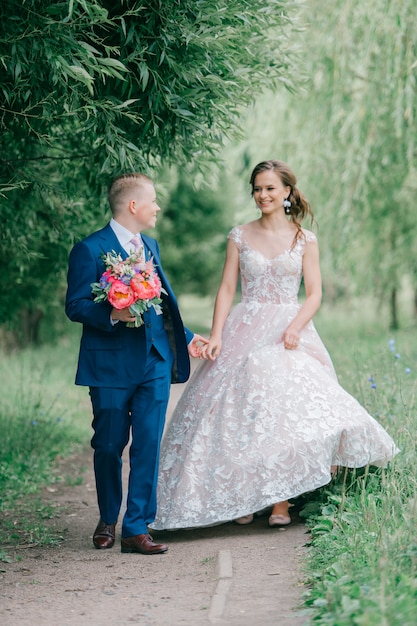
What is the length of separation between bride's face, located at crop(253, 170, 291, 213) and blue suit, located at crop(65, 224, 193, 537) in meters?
0.93

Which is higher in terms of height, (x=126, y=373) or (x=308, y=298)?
(x=308, y=298)

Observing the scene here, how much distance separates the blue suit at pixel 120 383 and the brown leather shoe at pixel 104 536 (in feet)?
0.38

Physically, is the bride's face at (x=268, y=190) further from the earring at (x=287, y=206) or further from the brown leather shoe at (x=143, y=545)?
the brown leather shoe at (x=143, y=545)

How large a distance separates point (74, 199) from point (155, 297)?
8.27 feet

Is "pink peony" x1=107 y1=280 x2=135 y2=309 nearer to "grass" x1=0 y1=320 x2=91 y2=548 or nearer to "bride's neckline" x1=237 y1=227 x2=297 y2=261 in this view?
"bride's neckline" x1=237 y1=227 x2=297 y2=261

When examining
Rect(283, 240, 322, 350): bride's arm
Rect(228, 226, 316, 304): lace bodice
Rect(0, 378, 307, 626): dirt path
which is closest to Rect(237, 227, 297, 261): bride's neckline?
Rect(228, 226, 316, 304): lace bodice

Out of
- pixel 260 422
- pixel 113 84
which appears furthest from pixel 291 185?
pixel 260 422

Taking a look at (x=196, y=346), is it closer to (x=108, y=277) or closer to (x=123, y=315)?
(x=123, y=315)

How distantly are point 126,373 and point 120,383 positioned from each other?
0.06 meters

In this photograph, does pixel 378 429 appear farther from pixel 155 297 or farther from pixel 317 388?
pixel 155 297

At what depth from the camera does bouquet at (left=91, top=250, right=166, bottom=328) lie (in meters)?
4.52

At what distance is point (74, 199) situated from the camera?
6.96m

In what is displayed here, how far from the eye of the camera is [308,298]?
553 cm

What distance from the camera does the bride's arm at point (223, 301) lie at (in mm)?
5512
